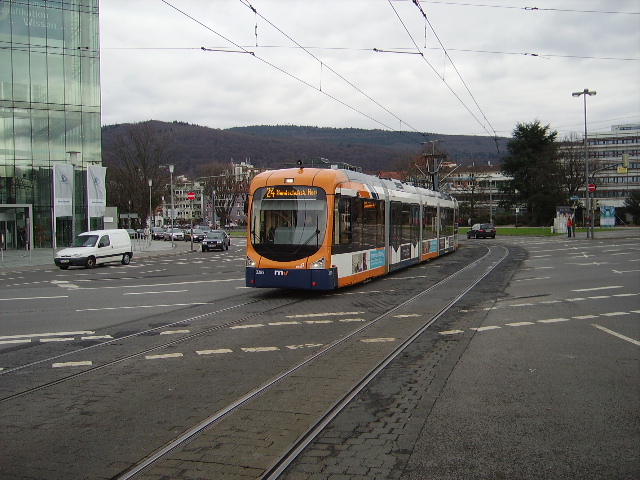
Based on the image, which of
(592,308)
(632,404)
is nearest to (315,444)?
(632,404)

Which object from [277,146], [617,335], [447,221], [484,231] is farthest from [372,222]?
[277,146]

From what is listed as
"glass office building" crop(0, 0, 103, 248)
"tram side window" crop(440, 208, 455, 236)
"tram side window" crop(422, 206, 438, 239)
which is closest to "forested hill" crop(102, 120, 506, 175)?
"glass office building" crop(0, 0, 103, 248)

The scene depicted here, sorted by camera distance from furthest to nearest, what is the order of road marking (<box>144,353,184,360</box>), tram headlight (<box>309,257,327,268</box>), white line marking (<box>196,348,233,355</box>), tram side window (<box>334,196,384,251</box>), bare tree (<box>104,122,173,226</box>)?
bare tree (<box>104,122,173,226</box>)
tram side window (<box>334,196,384,251</box>)
tram headlight (<box>309,257,327,268</box>)
white line marking (<box>196,348,233,355</box>)
road marking (<box>144,353,184,360</box>)

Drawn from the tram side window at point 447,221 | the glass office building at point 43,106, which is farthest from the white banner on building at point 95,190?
the tram side window at point 447,221

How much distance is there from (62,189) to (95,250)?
814 centimetres

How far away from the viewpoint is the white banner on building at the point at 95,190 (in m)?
39.1

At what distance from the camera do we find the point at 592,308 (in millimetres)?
13000

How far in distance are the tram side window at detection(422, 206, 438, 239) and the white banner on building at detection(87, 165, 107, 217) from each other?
22.3 metres

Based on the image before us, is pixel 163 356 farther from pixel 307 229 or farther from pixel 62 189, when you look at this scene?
pixel 62 189

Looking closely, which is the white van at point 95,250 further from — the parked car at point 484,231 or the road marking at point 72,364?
the parked car at point 484,231

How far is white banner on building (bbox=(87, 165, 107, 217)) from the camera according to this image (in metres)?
39.1

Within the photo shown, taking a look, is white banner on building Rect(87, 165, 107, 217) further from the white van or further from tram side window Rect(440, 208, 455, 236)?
tram side window Rect(440, 208, 455, 236)

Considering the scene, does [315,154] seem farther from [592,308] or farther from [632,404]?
[632,404]

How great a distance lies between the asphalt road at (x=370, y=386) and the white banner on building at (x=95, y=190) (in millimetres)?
26149
